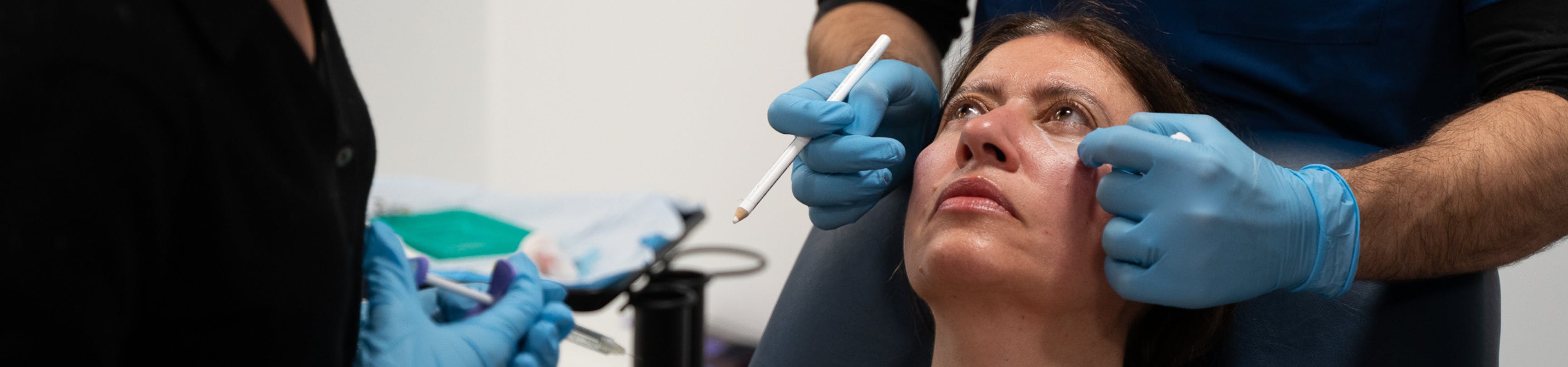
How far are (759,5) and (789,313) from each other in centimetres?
132

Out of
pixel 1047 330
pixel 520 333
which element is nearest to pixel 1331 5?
pixel 1047 330

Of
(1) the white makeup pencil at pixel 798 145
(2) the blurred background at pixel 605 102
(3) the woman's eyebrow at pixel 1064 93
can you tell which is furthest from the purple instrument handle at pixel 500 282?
(2) the blurred background at pixel 605 102

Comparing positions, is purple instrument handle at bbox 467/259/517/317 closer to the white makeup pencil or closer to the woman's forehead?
the white makeup pencil

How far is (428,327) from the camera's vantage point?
0.98 m

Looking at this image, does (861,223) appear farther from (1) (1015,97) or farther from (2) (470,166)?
(2) (470,166)

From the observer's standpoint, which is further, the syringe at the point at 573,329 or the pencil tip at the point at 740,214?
the syringe at the point at 573,329

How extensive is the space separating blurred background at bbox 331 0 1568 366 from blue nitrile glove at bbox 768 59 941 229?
1151mm

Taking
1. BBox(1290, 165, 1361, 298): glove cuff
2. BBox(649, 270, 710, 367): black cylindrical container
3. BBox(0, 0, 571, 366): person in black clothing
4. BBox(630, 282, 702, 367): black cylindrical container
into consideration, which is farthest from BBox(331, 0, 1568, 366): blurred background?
BBox(0, 0, 571, 366): person in black clothing

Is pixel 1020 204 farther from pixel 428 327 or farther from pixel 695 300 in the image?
pixel 695 300

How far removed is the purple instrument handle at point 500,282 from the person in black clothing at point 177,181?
1.34 ft

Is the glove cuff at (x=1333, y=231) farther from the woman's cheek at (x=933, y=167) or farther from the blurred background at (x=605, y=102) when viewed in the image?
the blurred background at (x=605, y=102)

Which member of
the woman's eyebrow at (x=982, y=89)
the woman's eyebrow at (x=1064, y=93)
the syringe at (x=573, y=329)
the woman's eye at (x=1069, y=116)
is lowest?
the syringe at (x=573, y=329)

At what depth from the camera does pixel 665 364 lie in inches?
75.0

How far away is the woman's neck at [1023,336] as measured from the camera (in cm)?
102
